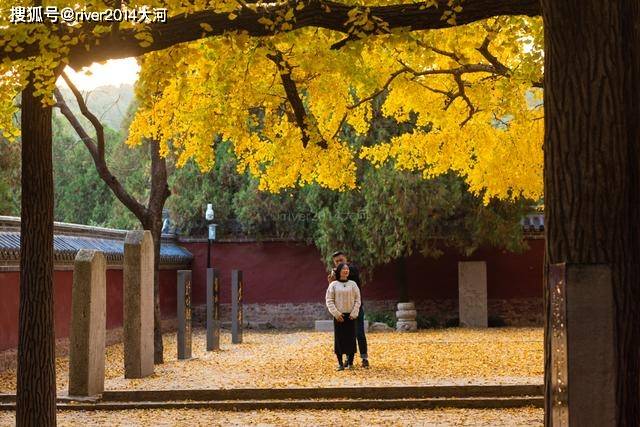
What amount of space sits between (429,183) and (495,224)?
234cm

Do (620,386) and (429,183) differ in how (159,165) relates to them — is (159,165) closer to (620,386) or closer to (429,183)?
(429,183)

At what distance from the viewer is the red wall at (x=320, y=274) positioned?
31.3 meters

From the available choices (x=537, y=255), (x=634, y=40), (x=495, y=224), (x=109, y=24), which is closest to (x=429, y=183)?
(x=495, y=224)

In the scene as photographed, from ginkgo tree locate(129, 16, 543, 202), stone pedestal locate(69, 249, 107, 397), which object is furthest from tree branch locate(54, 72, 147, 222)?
stone pedestal locate(69, 249, 107, 397)

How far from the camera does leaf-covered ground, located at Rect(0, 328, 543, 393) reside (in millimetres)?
14688

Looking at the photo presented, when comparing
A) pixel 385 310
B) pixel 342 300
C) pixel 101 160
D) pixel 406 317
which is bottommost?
pixel 406 317

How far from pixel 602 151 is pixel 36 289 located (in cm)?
Result: 558

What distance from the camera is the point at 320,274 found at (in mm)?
31750

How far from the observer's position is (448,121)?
18688 millimetres

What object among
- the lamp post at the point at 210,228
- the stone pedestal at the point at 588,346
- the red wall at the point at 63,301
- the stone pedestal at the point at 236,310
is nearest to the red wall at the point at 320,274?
the lamp post at the point at 210,228

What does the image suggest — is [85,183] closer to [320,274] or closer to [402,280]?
[320,274]

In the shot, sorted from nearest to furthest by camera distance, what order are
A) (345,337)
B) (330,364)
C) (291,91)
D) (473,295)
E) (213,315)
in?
(291,91), (345,337), (330,364), (213,315), (473,295)

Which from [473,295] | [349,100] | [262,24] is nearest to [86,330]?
[349,100]

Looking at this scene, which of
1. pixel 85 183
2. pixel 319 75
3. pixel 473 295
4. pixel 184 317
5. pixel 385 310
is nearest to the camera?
pixel 319 75
